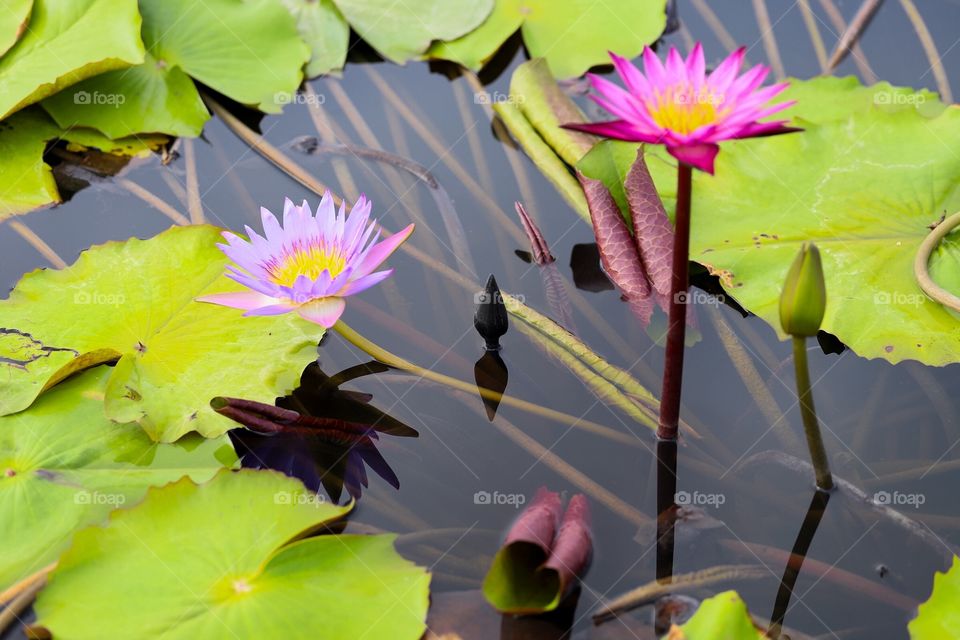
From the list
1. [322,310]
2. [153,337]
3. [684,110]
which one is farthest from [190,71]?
[684,110]

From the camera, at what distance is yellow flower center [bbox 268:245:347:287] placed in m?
2.25

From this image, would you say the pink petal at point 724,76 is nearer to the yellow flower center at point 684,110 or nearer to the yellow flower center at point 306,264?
the yellow flower center at point 684,110

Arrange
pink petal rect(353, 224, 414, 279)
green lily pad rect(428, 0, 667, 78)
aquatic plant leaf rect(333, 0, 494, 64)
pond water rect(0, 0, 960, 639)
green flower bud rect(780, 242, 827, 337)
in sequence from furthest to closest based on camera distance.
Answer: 1. aquatic plant leaf rect(333, 0, 494, 64)
2. green lily pad rect(428, 0, 667, 78)
3. pink petal rect(353, 224, 414, 279)
4. pond water rect(0, 0, 960, 639)
5. green flower bud rect(780, 242, 827, 337)

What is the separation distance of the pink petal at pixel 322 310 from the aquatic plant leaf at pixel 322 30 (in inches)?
65.3

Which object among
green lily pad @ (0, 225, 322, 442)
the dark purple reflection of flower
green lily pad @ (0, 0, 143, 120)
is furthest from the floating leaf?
the dark purple reflection of flower

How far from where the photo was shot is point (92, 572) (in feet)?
6.07

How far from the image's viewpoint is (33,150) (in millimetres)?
3076

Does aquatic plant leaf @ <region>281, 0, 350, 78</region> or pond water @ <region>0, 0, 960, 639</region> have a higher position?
aquatic plant leaf @ <region>281, 0, 350, 78</region>

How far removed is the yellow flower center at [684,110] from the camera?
1.71 meters

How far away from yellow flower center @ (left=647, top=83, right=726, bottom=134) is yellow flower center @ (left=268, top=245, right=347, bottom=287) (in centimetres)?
93

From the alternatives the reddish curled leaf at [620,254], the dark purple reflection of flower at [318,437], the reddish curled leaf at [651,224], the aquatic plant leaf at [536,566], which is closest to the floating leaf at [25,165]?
the dark purple reflection of flower at [318,437]

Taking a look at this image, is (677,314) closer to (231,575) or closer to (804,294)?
(804,294)

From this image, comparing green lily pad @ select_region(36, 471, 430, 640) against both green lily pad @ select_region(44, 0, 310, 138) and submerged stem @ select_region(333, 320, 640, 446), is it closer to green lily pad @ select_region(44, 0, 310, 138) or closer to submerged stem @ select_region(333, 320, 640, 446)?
submerged stem @ select_region(333, 320, 640, 446)

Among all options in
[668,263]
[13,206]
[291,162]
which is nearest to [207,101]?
[291,162]
